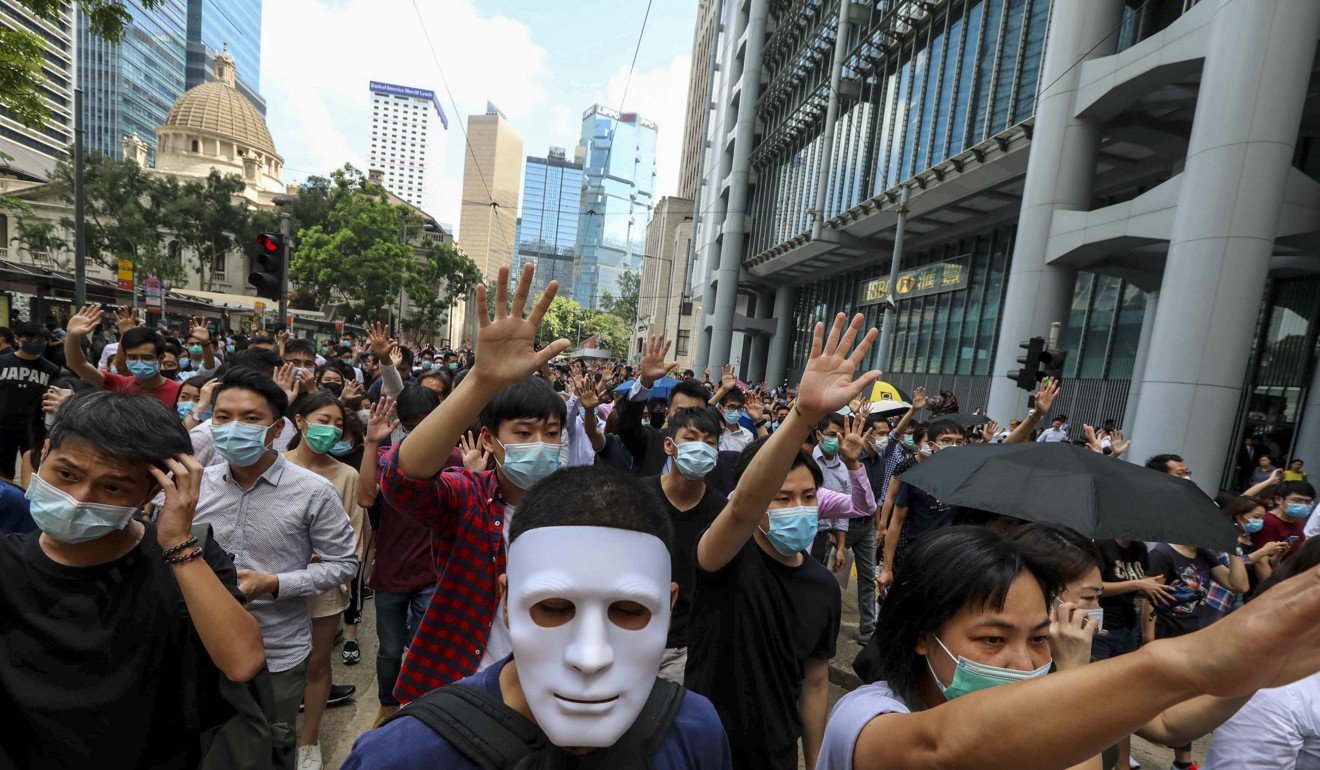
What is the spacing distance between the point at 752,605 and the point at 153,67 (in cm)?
11347

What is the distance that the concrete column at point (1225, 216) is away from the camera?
849 cm

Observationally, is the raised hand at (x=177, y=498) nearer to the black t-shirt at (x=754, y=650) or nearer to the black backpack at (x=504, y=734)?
the black backpack at (x=504, y=734)

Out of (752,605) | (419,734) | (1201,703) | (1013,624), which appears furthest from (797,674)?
(419,734)

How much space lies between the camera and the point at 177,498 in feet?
5.79

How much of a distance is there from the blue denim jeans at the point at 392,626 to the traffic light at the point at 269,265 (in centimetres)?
608

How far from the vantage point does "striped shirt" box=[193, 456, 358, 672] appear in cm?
269

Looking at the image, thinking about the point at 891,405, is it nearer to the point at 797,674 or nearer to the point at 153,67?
the point at 797,674

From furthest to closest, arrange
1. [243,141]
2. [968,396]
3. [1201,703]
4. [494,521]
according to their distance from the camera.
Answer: [243,141] → [968,396] → [494,521] → [1201,703]

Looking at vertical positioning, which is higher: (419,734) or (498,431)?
(498,431)

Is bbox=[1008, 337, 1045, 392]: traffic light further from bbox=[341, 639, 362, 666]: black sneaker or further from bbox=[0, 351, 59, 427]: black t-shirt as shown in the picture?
bbox=[0, 351, 59, 427]: black t-shirt

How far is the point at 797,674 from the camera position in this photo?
8.08ft

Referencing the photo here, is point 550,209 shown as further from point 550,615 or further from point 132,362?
point 550,615

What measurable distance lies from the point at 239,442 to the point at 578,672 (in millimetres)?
2258

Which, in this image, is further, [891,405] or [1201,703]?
[891,405]
